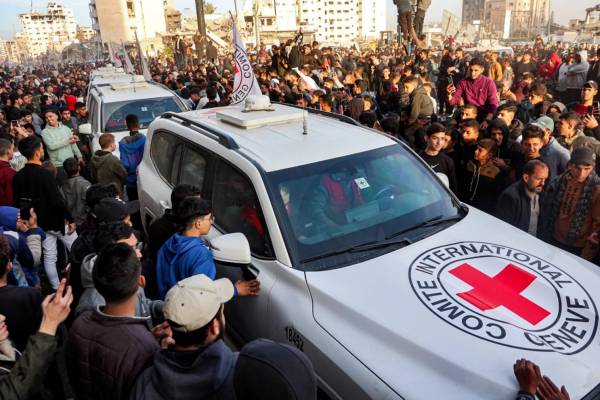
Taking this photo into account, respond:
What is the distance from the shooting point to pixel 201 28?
75.9ft

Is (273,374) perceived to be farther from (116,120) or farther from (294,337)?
(116,120)

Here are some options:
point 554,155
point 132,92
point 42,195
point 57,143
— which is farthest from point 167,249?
point 132,92

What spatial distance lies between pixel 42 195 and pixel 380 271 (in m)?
3.92

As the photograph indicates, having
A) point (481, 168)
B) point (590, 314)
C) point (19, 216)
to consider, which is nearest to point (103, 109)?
point (19, 216)

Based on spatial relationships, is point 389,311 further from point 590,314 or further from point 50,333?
point 50,333

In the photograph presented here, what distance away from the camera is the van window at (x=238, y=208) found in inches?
117

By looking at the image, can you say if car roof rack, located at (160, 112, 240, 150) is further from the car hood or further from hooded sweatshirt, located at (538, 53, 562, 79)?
hooded sweatshirt, located at (538, 53, 562, 79)

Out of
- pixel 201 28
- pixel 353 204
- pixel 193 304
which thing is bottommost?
pixel 353 204

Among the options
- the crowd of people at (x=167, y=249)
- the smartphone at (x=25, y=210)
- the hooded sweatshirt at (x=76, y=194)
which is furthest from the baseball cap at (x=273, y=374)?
the hooded sweatshirt at (x=76, y=194)

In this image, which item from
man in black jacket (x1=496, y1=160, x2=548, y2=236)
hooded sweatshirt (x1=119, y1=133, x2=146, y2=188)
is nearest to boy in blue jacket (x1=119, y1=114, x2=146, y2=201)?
hooded sweatshirt (x1=119, y1=133, x2=146, y2=188)

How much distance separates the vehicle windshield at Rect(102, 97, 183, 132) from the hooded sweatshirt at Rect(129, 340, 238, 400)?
21.9 ft

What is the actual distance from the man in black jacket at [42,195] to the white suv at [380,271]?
5.56ft

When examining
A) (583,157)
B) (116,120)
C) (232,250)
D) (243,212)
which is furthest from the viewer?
(116,120)

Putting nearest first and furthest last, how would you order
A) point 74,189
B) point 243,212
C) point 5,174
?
point 243,212, point 5,174, point 74,189
